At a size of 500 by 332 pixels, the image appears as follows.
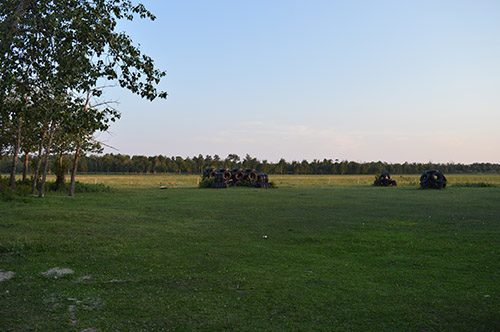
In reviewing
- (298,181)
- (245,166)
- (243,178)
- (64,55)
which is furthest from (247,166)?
(64,55)

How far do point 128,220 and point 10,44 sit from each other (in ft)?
23.9

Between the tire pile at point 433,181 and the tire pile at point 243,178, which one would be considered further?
the tire pile at point 243,178

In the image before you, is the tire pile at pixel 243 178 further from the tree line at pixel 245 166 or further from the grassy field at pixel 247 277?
the tree line at pixel 245 166

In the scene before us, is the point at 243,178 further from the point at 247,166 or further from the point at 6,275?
the point at 247,166

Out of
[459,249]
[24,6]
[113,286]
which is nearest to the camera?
[113,286]

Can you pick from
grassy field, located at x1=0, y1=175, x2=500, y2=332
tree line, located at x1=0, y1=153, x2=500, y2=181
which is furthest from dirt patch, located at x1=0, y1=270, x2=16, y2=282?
tree line, located at x1=0, y1=153, x2=500, y2=181

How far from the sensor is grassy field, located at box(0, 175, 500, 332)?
4.59 metres

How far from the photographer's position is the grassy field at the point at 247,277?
4.59 metres

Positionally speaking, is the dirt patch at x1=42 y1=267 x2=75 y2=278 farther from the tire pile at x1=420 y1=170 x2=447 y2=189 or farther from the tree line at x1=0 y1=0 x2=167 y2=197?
Answer: the tire pile at x1=420 y1=170 x2=447 y2=189

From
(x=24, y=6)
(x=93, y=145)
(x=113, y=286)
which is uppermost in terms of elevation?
(x=24, y=6)

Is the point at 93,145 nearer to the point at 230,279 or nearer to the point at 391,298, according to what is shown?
the point at 230,279

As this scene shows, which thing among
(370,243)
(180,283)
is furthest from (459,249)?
(180,283)

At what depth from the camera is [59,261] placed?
713 cm

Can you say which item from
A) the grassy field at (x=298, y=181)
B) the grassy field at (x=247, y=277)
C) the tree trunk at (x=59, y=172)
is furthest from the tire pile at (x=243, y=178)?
A: the grassy field at (x=247, y=277)
